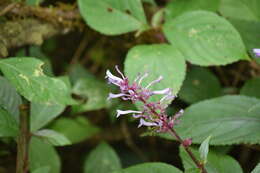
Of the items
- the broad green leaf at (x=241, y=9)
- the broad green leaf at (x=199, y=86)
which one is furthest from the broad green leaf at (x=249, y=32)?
the broad green leaf at (x=199, y=86)

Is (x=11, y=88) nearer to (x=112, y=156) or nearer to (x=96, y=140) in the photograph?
(x=112, y=156)

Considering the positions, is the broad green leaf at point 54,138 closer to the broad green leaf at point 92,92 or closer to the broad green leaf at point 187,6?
the broad green leaf at point 92,92

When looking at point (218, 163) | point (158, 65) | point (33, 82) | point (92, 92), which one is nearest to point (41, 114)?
point (33, 82)

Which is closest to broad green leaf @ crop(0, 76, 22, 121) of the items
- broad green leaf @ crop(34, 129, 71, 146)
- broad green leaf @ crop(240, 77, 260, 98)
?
broad green leaf @ crop(34, 129, 71, 146)

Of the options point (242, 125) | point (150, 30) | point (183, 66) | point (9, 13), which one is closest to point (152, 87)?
point (183, 66)

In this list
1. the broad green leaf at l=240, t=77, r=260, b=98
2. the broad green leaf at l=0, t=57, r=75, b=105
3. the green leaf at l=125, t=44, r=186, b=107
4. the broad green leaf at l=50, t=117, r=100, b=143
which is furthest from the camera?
the broad green leaf at l=50, t=117, r=100, b=143

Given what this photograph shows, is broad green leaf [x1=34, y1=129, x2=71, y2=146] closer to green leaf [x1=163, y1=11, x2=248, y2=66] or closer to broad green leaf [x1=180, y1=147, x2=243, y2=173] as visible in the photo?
broad green leaf [x1=180, y1=147, x2=243, y2=173]
